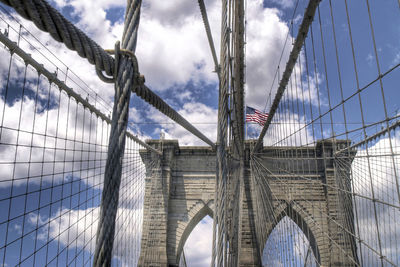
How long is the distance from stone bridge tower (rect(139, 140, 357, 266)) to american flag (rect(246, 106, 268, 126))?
894mm

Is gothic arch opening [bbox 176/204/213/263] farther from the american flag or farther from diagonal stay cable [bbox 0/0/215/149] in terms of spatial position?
diagonal stay cable [bbox 0/0/215/149]

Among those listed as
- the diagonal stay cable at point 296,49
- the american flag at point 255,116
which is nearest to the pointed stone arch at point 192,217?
the american flag at point 255,116

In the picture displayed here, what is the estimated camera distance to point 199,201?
33.9 ft

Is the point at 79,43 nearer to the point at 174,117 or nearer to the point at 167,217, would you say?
the point at 174,117

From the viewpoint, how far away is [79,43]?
1.28 m

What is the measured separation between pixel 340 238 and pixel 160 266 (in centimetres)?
552

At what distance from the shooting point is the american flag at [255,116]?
31.6 ft

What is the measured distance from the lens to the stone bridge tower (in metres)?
9.33

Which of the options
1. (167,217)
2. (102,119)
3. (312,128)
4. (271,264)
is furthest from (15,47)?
(167,217)

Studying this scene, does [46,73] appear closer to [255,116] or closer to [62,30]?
[62,30]

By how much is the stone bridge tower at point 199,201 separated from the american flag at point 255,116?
894 mm

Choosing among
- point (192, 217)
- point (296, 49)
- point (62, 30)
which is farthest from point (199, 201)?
point (62, 30)

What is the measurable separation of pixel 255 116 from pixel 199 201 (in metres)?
3.40

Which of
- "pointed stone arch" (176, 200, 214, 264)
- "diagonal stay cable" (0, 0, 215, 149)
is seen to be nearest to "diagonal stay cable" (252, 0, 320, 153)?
"diagonal stay cable" (0, 0, 215, 149)
